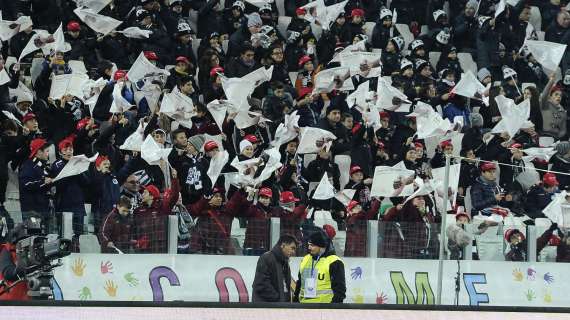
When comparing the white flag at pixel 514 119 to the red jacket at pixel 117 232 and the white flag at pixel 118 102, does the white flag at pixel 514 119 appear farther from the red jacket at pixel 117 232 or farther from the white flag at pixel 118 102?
the red jacket at pixel 117 232

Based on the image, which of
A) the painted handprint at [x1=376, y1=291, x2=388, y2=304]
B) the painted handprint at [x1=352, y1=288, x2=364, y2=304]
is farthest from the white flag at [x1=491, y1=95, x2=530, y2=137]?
the painted handprint at [x1=352, y1=288, x2=364, y2=304]

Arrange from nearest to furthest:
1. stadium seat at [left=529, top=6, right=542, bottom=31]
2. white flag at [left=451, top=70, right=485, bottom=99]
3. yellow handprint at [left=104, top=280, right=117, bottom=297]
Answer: yellow handprint at [left=104, top=280, right=117, bottom=297] → white flag at [left=451, top=70, right=485, bottom=99] → stadium seat at [left=529, top=6, right=542, bottom=31]

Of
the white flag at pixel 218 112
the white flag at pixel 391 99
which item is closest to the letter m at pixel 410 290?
the white flag at pixel 218 112

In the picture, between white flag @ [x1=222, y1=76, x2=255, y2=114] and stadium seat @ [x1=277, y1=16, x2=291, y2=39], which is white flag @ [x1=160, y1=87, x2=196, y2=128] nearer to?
white flag @ [x1=222, y1=76, x2=255, y2=114]

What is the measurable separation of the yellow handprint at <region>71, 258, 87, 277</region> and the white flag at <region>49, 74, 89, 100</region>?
130 inches

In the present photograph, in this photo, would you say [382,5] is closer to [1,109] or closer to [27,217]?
[1,109]

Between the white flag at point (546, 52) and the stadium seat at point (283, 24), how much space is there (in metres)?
3.20

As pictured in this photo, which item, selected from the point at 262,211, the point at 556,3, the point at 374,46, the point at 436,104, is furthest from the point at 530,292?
the point at 556,3

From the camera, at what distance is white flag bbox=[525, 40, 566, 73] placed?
65.9 ft

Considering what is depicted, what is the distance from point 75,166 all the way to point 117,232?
4.24 ft

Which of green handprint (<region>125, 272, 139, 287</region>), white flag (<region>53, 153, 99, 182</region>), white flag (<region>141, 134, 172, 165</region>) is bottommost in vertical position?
green handprint (<region>125, 272, 139, 287</region>)

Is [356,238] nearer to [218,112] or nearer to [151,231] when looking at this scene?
[151,231]

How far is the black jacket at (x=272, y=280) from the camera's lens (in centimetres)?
1383

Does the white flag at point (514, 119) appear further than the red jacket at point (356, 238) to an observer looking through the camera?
Yes
